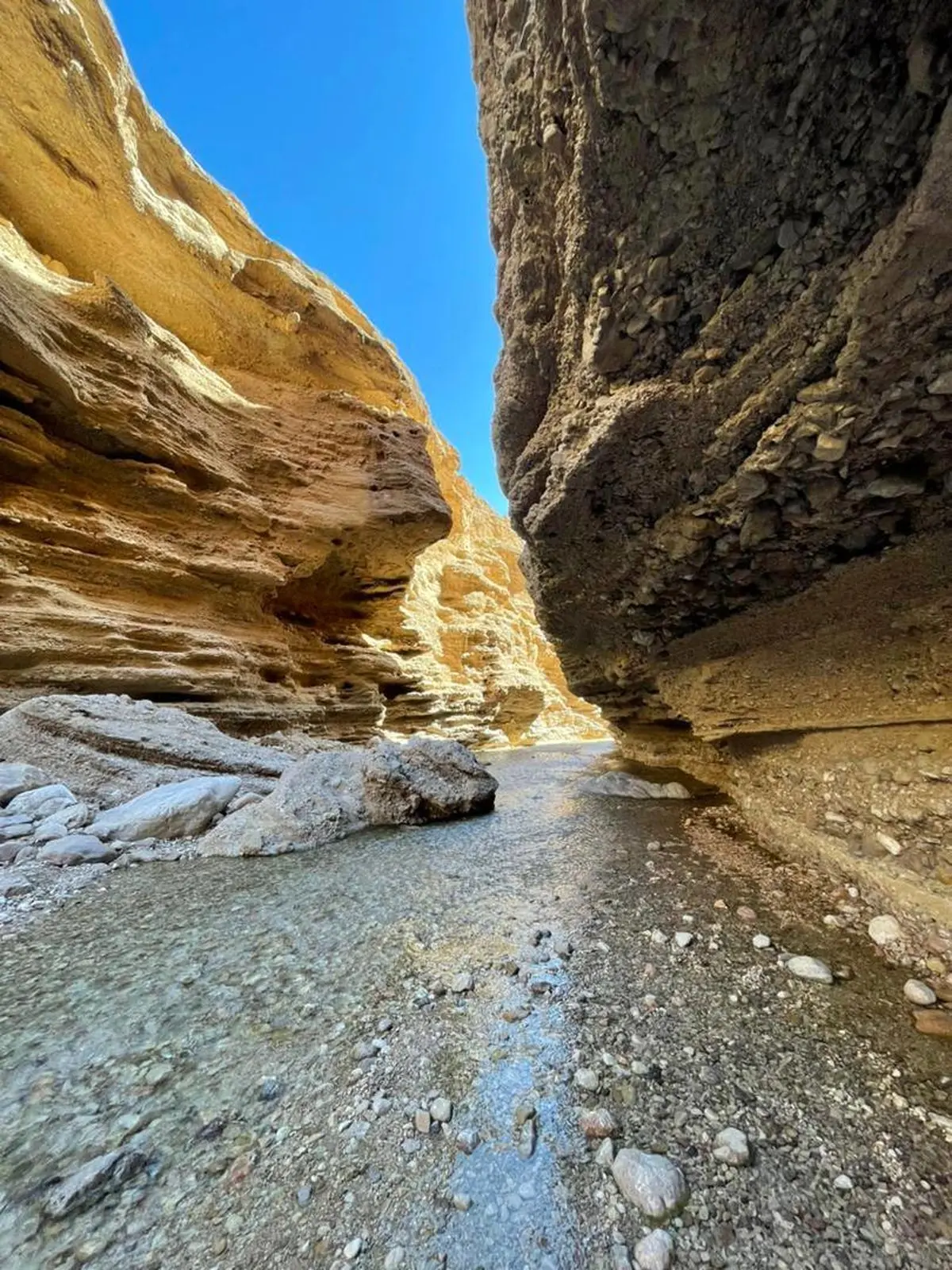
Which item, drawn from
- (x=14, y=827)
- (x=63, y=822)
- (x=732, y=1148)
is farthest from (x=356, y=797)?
(x=732, y=1148)

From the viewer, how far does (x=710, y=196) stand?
6.57 feet

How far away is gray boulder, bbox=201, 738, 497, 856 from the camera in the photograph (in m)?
3.84

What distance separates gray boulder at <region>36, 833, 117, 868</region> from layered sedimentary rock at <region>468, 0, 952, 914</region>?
4442 mm

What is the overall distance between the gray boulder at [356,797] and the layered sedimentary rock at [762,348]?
290 centimetres

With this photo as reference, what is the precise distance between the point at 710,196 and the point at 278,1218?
389 cm

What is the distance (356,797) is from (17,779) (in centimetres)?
313

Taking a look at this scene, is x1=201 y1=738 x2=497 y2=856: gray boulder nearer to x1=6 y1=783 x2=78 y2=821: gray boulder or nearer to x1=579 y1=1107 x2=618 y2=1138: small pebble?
x1=6 y1=783 x2=78 y2=821: gray boulder

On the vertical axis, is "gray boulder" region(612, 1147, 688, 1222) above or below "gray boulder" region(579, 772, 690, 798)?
above

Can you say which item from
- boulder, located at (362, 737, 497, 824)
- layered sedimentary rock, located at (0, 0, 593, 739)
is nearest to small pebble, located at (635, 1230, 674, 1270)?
boulder, located at (362, 737, 497, 824)

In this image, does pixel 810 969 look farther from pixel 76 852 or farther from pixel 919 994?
pixel 76 852

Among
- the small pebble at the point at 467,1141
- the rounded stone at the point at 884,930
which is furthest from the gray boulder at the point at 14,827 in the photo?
the rounded stone at the point at 884,930

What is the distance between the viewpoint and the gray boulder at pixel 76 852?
330cm

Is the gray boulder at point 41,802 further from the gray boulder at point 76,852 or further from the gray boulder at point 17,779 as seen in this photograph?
the gray boulder at point 76,852

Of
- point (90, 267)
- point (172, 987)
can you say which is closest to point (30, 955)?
point (172, 987)
